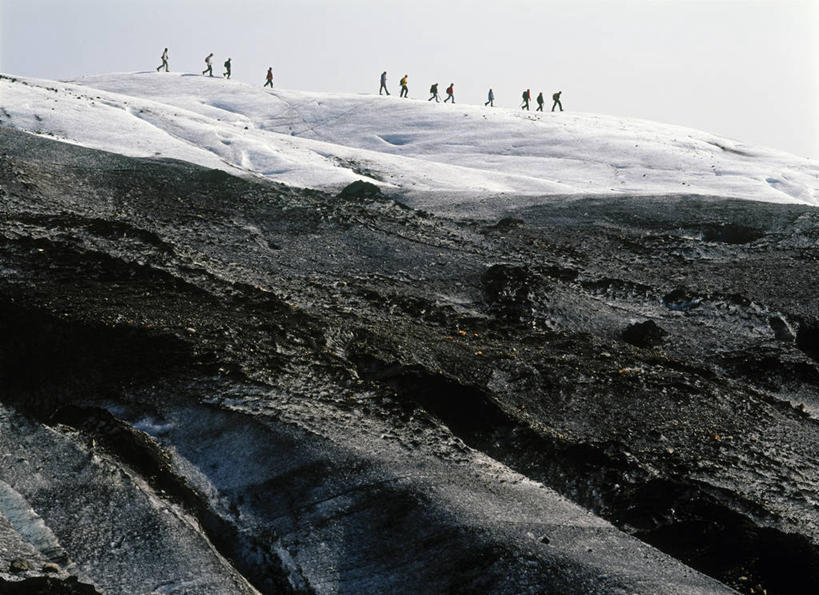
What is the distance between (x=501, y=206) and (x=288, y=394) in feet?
37.7

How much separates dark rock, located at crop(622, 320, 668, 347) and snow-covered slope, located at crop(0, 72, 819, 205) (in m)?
8.82

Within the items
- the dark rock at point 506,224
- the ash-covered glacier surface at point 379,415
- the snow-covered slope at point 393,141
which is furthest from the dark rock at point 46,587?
the snow-covered slope at point 393,141

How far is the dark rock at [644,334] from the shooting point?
1070cm

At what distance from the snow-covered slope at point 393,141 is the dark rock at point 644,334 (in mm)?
8823

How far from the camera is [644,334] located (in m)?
10.8

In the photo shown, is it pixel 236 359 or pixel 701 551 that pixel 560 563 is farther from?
pixel 236 359

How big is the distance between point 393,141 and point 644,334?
1975 centimetres

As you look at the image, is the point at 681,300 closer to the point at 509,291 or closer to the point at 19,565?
the point at 509,291

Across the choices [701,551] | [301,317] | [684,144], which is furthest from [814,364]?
[684,144]

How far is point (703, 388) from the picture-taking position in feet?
28.9

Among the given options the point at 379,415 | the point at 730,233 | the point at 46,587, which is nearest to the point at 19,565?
the point at 46,587

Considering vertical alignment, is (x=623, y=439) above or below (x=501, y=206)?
below

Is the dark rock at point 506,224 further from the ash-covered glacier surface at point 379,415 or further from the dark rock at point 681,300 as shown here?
the dark rock at point 681,300

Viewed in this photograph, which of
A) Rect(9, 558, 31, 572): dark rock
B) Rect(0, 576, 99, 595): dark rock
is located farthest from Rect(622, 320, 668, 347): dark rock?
Rect(9, 558, 31, 572): dark rock
